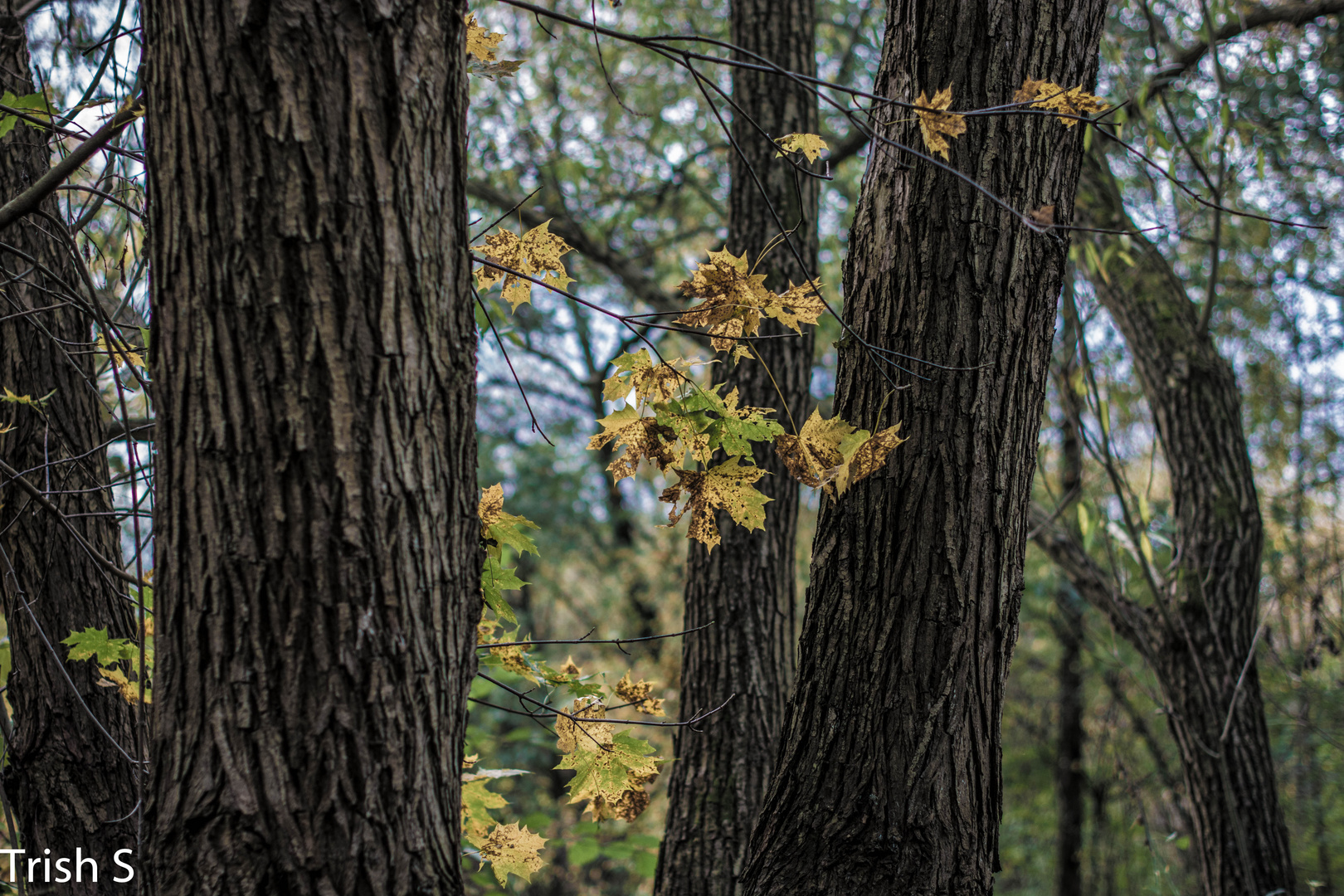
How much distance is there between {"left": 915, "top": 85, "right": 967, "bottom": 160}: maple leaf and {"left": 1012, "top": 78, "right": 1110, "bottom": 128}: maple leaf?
12cm

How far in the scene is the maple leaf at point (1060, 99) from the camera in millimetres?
1325

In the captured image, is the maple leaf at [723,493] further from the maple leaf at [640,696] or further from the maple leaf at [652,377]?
the maple leaf at [640,696]

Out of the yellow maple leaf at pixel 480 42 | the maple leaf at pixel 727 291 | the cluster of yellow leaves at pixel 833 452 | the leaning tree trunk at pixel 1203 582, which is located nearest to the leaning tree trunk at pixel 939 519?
the cluster of yellow leaves at pixel 833 452

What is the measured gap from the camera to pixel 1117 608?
3492 millimetres

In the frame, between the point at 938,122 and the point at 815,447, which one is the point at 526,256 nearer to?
the point at 815,447

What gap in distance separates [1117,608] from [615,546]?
6187mm

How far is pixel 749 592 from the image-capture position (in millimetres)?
2676

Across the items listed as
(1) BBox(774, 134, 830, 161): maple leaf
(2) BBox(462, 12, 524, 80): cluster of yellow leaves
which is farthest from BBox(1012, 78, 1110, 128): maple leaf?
(2) BBox(462, 12, 524, 80): cluster of yellow leaves

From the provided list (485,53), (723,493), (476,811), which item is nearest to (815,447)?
(723,493)

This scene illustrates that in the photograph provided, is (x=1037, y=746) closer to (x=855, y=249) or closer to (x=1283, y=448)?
(x=1283, y=448)

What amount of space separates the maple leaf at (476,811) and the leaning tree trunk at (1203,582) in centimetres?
A: 261

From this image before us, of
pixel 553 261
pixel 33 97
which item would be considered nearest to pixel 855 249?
pixel 553 261

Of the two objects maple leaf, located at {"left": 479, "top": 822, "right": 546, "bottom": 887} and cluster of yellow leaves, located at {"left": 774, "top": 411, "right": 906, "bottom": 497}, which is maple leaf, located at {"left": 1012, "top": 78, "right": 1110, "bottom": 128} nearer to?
cluster of yellow leaves, located at {"left": 774, "top": 411, "right": 906, "bottom": 497}

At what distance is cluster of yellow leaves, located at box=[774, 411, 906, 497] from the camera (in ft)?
4.68
